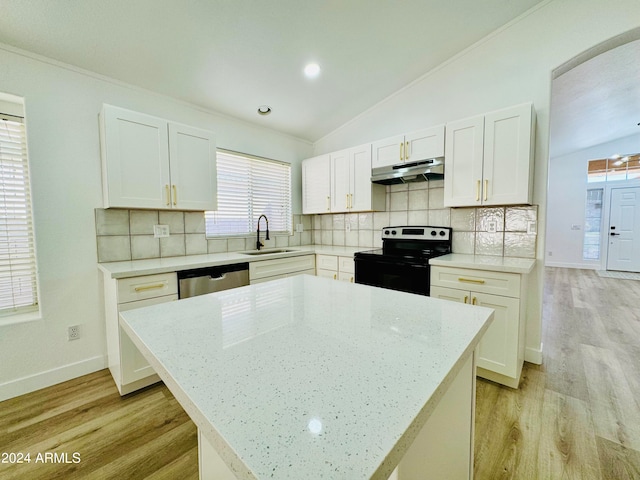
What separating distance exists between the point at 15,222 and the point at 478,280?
3.50 metres

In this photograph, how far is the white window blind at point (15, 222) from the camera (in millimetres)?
1935

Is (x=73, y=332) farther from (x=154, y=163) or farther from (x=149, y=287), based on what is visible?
(x=154, y=163)

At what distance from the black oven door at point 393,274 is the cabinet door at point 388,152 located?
103cm

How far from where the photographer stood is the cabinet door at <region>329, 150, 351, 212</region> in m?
3.12

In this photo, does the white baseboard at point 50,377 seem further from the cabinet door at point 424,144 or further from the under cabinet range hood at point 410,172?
the cabinet door at point 424,144

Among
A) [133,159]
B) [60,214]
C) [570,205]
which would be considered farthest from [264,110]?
[570,205]

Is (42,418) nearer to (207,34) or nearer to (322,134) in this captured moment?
(207,34)

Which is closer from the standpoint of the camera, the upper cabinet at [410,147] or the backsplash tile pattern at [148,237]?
the backsplash tile pattern at [148,237]

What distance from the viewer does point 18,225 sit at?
1980 millimetres

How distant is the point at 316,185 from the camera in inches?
136

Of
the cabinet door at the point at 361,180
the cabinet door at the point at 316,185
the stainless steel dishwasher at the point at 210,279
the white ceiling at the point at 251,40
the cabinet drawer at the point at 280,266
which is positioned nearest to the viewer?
the white ceiling at the point at 251,40

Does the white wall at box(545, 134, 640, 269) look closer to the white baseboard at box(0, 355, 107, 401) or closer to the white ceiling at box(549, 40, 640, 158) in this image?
the white ceiling at box(549, 40, 640, 158)

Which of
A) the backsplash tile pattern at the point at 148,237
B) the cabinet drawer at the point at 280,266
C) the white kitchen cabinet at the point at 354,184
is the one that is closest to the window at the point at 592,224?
the white kitchen cabinet at the point at 354,184

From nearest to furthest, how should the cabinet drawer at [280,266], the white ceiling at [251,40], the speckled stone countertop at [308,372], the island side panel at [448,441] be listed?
the speckled stone countertop at [308,372] < the island side panel at [448,441] < the white ceiling at [251,40] < the cabinet drawer at [280,266]
